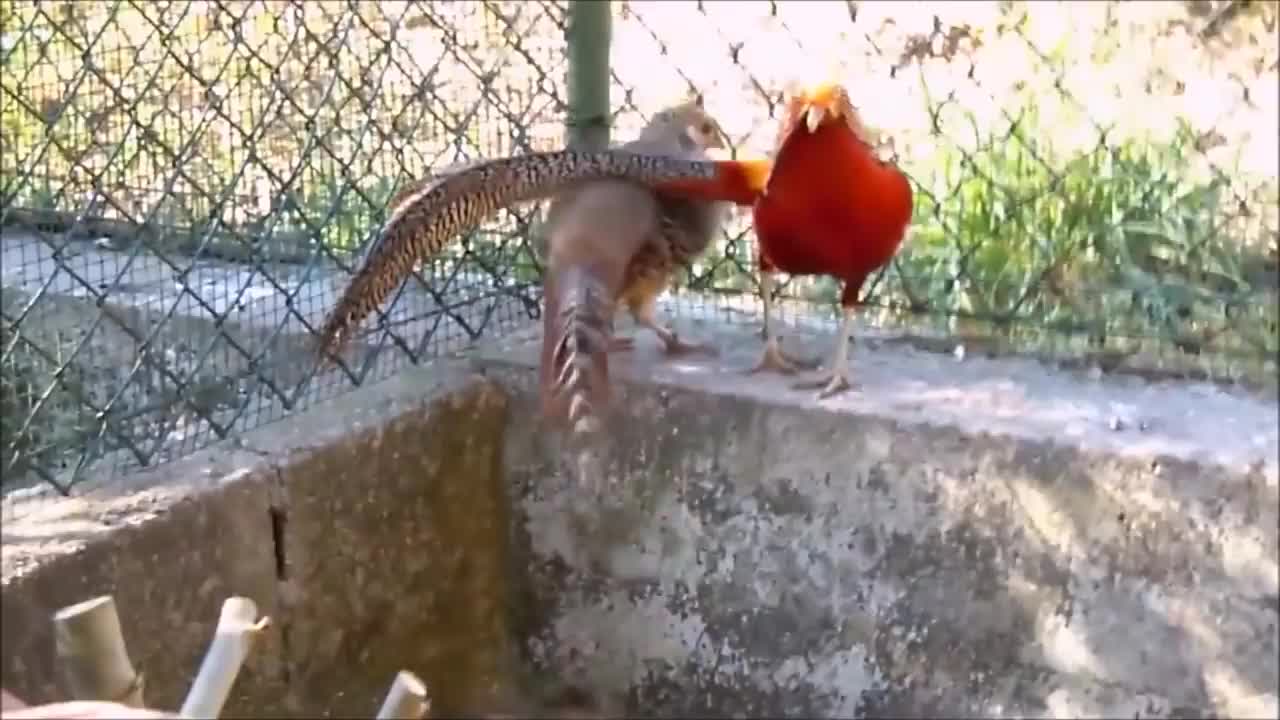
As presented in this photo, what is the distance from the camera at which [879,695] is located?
2369 mm

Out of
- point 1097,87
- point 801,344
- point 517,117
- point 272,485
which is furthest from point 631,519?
point 1097,87

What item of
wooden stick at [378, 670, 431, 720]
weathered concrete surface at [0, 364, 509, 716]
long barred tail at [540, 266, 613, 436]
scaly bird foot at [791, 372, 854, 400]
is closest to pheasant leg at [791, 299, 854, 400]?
scaly bird foot at [791, 372, 854, 400]

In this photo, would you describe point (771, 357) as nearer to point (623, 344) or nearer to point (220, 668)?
point (623, 344)

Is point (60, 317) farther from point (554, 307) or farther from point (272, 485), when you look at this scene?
point (554, 307)

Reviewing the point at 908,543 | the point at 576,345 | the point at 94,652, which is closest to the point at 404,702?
the point at 94,652

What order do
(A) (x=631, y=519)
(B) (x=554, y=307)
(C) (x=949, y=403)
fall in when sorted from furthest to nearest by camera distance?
(A) (x=631, y=519) < (C) (x=949, y=403) < (B) (x=554, y=307)

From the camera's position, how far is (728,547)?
2439 mm

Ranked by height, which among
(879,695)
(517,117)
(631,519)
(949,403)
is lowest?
(879,695)

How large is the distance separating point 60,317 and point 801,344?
1247 mm

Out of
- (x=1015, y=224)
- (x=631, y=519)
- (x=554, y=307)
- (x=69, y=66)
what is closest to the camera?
(x=554, y=307)

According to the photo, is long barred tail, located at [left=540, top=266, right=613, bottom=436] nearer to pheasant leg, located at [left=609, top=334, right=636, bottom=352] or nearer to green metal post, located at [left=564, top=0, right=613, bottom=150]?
pheasant leg, located at [left=609, top=334, right=636, bottom=352]

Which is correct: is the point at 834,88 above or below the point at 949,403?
above

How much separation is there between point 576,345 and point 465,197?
0.36 metres

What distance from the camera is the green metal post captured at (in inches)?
111
